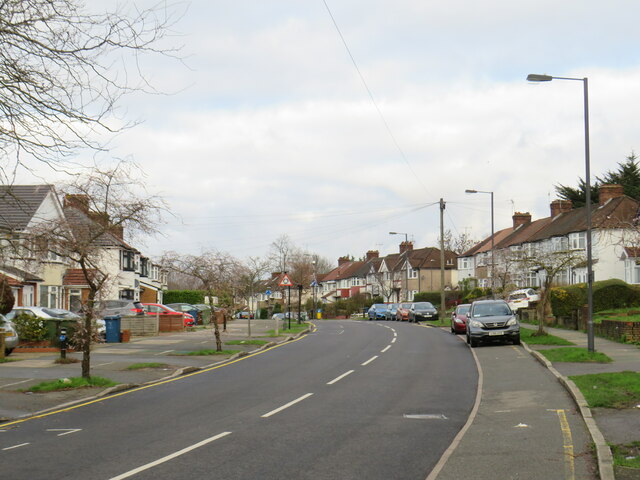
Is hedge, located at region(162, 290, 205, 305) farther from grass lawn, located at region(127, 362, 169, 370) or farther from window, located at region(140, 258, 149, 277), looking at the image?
grass lawn, located at region(127, 362, 169, 370)

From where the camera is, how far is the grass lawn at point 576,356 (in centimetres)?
2021

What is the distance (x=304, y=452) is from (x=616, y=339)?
810 inches

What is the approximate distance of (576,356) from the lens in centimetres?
2088

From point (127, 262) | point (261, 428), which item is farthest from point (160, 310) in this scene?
point (261, 428)

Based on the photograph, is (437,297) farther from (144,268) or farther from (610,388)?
(610,388)

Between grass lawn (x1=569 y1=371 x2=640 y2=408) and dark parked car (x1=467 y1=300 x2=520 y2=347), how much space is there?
11.4 meters

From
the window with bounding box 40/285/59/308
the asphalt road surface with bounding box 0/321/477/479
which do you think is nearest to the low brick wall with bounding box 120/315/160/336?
the window with bounding box 40/285/59/308

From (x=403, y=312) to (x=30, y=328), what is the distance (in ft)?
124

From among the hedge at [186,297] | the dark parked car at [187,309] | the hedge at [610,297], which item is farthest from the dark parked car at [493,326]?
the hedge at [186,297]

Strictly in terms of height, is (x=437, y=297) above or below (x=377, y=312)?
above

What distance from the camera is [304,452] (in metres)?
9.70

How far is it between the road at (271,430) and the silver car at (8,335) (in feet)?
29.5

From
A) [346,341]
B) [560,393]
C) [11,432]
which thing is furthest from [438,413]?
[346,341]

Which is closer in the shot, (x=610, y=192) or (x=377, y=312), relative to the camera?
(x=610, y=192)
